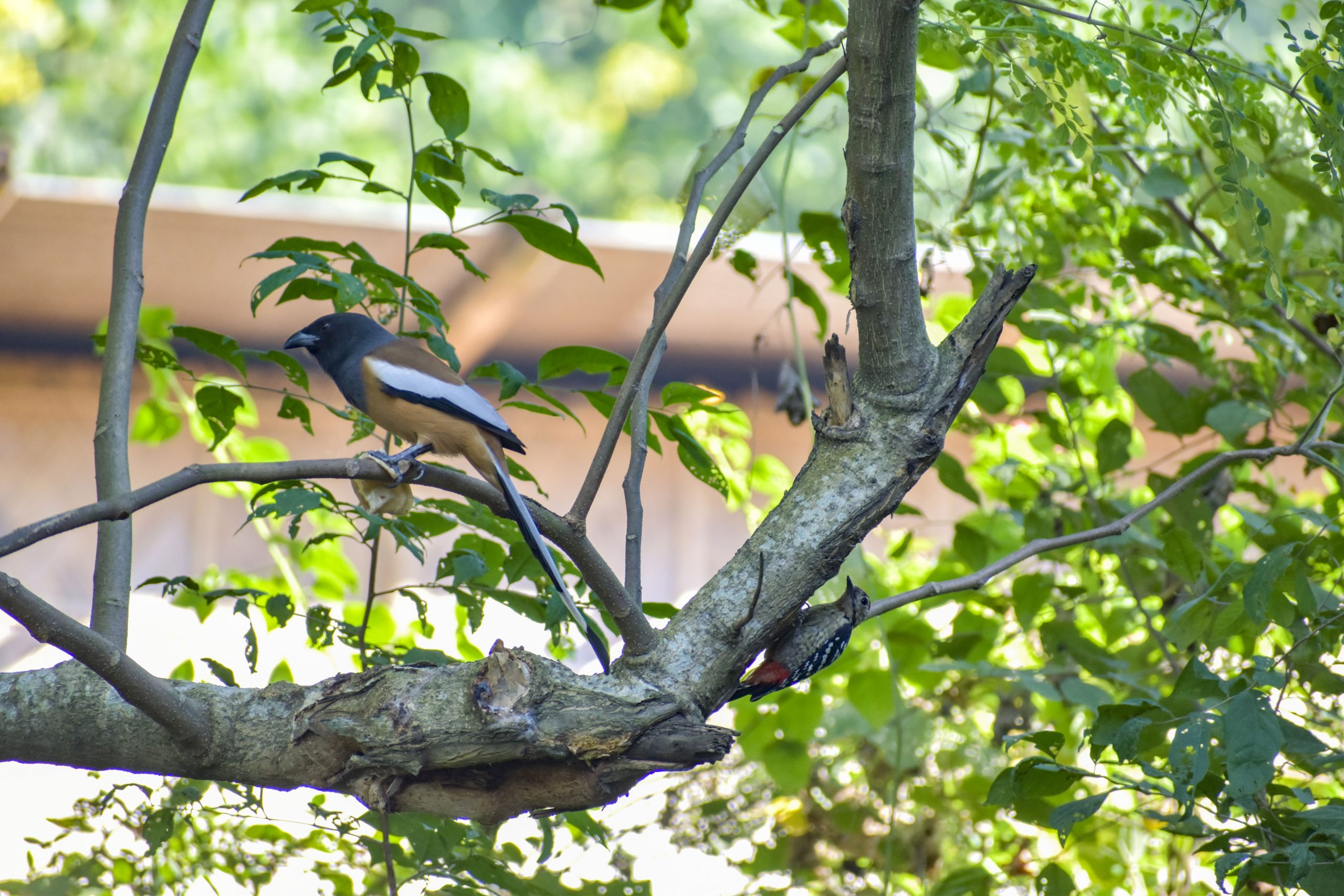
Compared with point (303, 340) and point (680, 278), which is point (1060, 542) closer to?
point (680, 278)

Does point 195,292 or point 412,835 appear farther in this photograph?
point 195,292

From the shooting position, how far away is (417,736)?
3.96 ft

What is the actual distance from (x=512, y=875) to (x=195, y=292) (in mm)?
2197

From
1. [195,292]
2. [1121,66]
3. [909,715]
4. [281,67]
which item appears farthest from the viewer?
[281,67]

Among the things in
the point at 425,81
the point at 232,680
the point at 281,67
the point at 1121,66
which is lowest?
the point at 232,680

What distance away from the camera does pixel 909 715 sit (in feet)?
8.59

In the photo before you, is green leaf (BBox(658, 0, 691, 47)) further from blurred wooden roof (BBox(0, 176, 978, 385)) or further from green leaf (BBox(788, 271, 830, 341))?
blurred wooden roof (BBox(0, 176, 978, 385))

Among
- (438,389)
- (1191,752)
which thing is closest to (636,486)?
(438,389)

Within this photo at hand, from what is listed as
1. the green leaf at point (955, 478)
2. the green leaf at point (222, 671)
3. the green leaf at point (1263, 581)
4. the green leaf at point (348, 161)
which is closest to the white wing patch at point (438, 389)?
the green leaf at point (348, 161)

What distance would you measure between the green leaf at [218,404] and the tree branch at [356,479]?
32cm

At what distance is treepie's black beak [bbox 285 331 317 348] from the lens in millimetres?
2285

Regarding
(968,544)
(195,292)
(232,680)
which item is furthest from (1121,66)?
(195,292)

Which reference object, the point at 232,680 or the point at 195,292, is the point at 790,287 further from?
the point at 195,292

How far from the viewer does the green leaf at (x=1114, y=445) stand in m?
2.24
